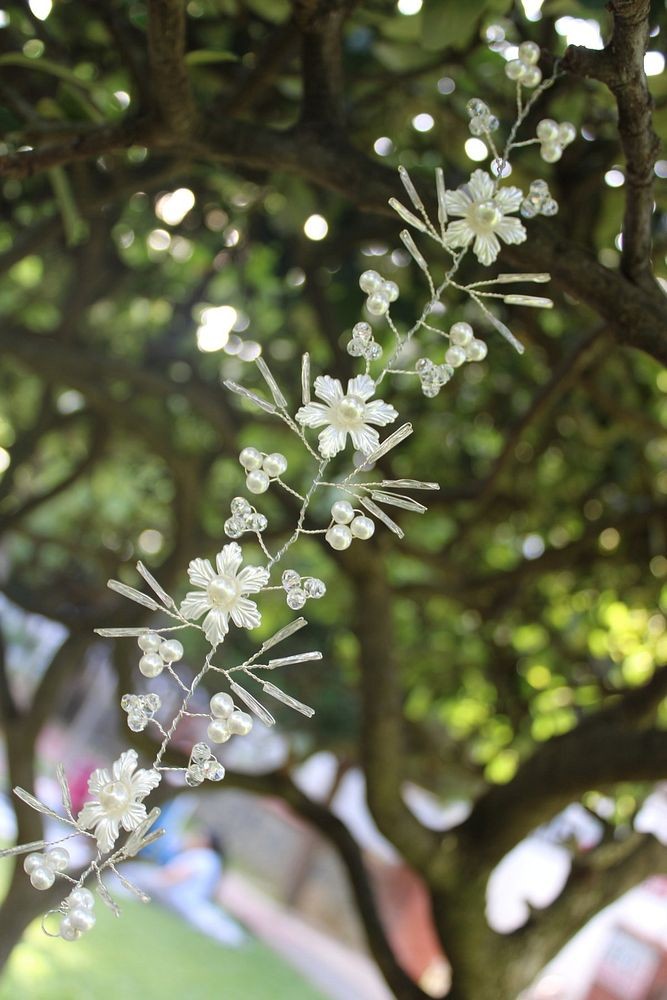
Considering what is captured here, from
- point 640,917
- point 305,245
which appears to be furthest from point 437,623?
point 640,917

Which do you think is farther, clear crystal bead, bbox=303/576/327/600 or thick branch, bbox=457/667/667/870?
thick branch, bbox=457/667/667/870

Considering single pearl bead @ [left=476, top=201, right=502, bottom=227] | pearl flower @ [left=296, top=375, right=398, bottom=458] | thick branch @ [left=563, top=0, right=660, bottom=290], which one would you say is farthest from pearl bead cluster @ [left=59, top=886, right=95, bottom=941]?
thick branch @ [left=563, top=0, right=660, bottom=290]

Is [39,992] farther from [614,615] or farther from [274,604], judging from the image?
[614,615]

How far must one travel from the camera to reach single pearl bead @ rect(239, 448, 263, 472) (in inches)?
28.8

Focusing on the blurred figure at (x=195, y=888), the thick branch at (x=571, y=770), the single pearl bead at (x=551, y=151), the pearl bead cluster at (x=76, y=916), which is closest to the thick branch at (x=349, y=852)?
the thick branch at (x=571, y=770)

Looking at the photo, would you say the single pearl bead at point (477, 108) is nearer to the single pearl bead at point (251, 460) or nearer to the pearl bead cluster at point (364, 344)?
the pearl bead cluster at point (364, 344)

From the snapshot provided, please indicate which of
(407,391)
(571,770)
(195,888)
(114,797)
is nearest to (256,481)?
(114,797)

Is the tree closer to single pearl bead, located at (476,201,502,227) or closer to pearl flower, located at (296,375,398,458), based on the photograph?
single pearl bead, located at (476,201,502,227)

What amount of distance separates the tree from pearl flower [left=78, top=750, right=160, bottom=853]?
21.4 inches

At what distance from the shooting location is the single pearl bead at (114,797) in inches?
28.0

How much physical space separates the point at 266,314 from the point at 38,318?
89cm

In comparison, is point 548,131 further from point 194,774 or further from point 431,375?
point 194,774

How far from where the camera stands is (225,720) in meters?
0.72

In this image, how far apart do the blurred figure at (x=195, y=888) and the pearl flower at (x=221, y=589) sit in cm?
639
